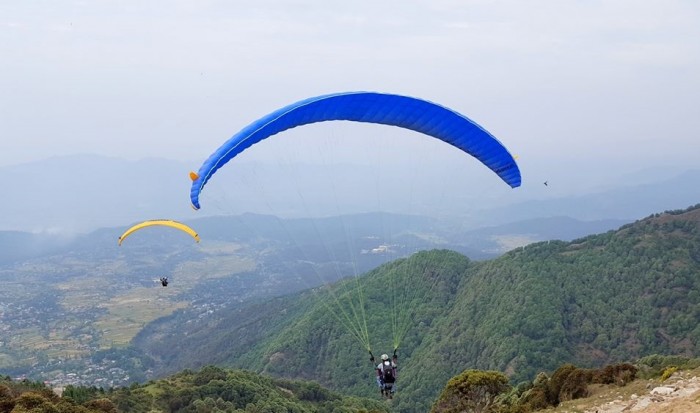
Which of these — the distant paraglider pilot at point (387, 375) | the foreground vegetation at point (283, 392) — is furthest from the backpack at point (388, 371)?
the foreground vegetation at point (283, 392)

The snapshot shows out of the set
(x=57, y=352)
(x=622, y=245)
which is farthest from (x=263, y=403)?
(x=57, y=352)

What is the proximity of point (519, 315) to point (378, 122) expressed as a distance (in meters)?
52.6

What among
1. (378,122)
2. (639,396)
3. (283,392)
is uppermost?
(378,122)

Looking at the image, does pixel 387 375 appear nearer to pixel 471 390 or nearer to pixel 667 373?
pixel 667 373

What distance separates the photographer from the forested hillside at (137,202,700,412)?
184ft

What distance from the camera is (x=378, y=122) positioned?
16.7 m

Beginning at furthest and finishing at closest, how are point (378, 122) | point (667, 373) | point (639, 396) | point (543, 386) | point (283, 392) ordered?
1. point (283, 392)
2. point (543, 386)
3. point (378, 122)
4. point (667, 373)
5. point (639, 396)

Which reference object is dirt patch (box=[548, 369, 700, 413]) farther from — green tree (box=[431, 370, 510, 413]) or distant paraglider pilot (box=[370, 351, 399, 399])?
green tree (box=[431, 370, 510, 413])

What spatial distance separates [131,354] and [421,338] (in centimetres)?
7670

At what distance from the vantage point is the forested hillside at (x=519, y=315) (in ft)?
184

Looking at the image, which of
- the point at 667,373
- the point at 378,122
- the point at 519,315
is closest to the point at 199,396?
the point at 378,122

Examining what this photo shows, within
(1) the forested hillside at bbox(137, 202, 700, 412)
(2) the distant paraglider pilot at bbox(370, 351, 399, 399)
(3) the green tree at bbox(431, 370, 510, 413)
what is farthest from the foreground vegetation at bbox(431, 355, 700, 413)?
(1) the forested hillside at bbox(137, 202, 700, 412)

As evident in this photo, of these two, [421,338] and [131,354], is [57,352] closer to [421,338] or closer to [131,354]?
[131,354]

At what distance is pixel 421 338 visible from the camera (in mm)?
73750
